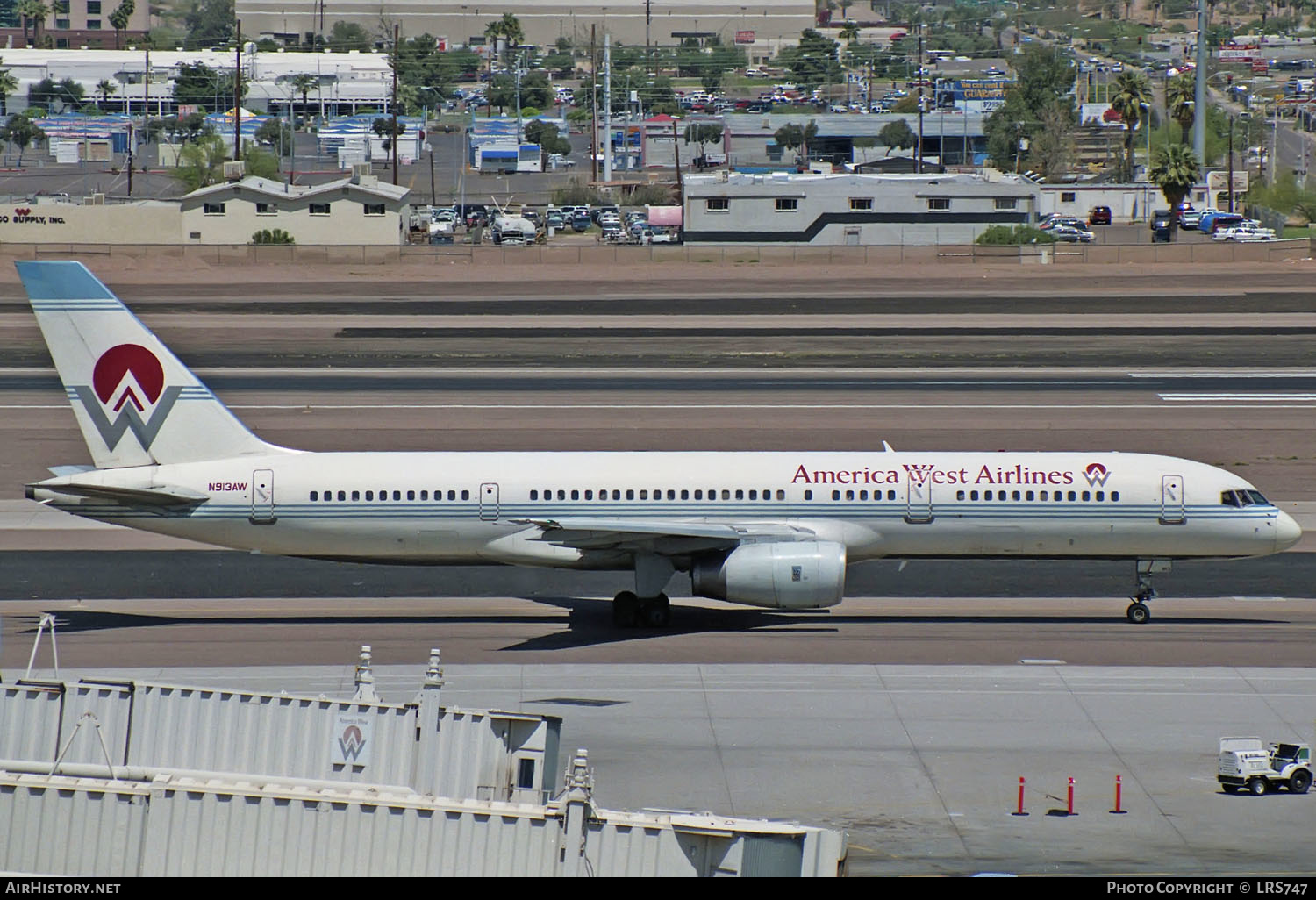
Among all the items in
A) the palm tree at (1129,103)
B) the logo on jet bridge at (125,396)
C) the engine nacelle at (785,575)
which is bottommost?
the engine nacelle at (785,575)

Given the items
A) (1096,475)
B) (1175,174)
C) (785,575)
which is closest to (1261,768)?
(785,575)

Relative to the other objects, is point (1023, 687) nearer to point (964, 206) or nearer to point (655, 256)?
point (655, 256)

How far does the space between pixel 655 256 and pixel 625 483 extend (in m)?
76.8

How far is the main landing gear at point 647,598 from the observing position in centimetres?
3700

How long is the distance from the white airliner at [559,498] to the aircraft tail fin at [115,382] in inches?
1.6

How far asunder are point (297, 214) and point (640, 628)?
86805 millimetres

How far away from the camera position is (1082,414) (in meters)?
63.8

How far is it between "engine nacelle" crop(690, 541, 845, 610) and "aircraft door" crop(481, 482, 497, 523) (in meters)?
5.36

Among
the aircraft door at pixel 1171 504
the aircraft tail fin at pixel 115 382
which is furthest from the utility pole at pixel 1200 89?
the aircraft tail fin at pixel 115 382

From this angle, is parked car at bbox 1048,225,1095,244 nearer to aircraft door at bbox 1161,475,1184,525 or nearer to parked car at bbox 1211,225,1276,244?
parked car at bbox 1211,225,1276,244

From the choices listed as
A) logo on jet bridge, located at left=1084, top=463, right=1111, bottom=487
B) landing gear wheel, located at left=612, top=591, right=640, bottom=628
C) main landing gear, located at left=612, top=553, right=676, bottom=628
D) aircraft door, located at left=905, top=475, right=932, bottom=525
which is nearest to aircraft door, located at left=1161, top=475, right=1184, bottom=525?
logo on jet bridge, located at left=1084, top=463, right=1111, bottom=487

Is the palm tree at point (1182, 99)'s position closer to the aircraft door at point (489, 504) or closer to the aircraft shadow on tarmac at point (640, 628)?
the aircraft shadow on tarmac at point (640, 628)

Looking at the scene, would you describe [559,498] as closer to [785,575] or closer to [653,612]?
[653,612]

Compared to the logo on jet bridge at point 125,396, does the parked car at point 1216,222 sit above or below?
above
